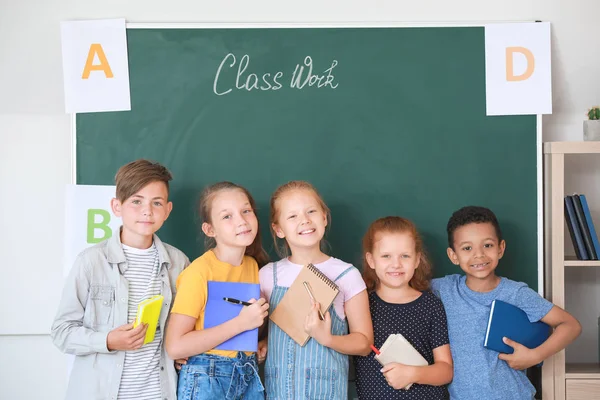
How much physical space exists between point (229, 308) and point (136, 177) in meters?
0.57

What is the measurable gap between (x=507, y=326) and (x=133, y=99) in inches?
67.5

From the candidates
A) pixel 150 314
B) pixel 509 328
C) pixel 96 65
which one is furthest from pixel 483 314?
pixel 96 65

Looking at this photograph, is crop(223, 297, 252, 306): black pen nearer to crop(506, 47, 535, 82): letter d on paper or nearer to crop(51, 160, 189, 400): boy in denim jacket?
crop(51, 160, 189, 400): boy in denim jacket

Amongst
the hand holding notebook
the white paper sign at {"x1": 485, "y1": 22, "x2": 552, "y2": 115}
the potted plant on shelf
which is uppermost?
the white paper sign at {"x1": 485, "y1": 22, "x2": 552, "y2": 115}

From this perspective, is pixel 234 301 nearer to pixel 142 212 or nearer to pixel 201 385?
pixel 201 385

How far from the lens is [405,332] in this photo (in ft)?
7.23

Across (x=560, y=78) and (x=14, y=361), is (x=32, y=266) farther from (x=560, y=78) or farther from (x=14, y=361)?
(x=560, y=78)

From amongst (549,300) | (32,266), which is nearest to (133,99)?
(32,266)

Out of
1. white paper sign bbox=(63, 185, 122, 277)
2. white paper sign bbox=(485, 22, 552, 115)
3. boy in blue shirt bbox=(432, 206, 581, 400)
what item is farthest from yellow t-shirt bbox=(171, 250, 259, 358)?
white paper sign bbox=(485, 22, 552, 115)

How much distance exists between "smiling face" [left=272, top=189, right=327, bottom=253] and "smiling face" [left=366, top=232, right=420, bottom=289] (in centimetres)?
24

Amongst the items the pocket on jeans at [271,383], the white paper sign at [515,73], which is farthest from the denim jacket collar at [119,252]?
the white paper sign at [515,73]

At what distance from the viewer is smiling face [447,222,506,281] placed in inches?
90.6

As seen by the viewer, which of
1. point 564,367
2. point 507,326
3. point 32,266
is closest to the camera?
point 507,326

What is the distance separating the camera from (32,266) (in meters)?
2.68
